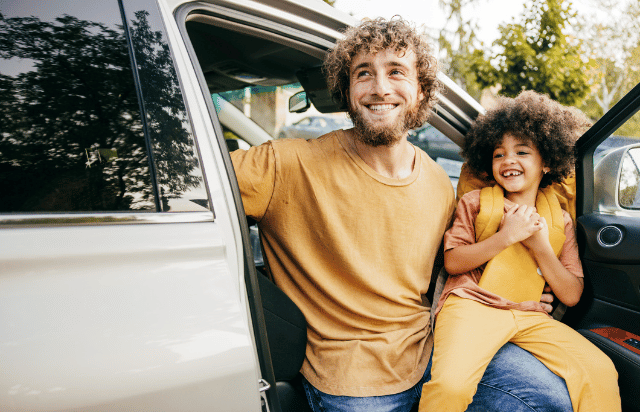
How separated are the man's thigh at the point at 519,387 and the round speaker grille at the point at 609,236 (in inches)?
21.5

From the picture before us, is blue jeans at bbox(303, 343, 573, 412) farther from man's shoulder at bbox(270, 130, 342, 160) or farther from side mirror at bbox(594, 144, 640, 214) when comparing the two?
man's shoulder at bbox(270, 130, 342, 160)

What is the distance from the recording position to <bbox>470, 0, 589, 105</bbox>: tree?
7.09 meters

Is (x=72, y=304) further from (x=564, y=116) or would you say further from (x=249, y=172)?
(x=564, y=116)

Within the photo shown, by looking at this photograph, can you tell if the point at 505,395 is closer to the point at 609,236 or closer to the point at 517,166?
the point at 609,236

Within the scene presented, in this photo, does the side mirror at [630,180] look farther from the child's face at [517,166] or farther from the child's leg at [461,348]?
the child's leg at [461,348]

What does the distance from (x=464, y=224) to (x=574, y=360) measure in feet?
2.11

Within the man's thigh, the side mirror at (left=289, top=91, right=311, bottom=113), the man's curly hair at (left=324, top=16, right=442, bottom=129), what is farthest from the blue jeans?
the side mirror at (left=289, top=91, right=311, bottom=113)

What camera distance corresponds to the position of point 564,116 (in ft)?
6.75

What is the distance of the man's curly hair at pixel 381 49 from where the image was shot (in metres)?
1.77

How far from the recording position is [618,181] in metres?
1.85

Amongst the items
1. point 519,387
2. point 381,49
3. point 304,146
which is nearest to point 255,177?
point 304,146

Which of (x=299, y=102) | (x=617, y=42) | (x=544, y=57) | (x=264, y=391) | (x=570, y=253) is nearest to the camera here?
(x=264, y=391)

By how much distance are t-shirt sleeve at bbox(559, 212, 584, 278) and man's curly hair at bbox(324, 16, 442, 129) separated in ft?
2.61

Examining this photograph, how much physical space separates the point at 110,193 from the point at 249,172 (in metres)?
0.67
